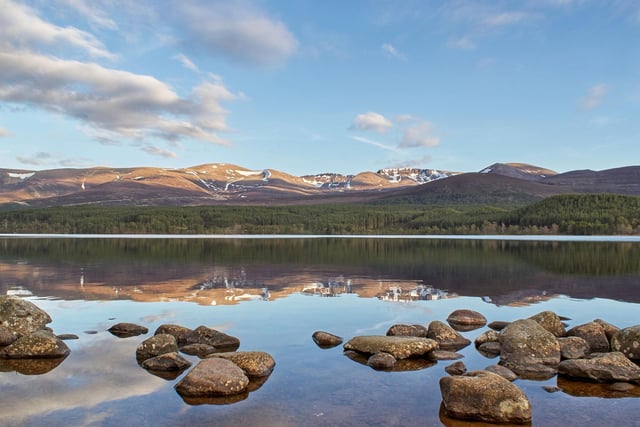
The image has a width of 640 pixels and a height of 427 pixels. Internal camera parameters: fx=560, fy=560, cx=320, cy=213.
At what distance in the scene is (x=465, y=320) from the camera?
2505 cm

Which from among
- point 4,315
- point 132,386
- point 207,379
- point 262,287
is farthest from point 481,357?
point 262,287

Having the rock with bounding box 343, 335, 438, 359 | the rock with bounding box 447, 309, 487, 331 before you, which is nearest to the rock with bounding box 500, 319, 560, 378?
the rock with bounding box 343, 335, 438, 359

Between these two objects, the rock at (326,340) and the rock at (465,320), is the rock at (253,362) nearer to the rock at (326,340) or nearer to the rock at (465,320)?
the rock at (326,340)

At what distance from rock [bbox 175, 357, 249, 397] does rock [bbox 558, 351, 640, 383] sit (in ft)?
31.2

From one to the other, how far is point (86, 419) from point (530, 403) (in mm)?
10683

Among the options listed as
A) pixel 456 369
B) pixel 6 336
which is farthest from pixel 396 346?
pixel 6 336

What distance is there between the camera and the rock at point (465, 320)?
2450cm

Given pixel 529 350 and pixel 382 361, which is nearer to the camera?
pixel 382 361

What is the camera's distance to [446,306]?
30.2 meters

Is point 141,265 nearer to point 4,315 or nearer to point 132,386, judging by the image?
point 4,315

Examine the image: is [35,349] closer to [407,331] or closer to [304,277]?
[407,331]

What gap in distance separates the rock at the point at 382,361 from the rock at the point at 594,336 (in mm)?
7402

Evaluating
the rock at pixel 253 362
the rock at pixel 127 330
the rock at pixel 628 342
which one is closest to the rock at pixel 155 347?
the rock at pixel 253 362

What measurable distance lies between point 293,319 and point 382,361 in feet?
28.7
